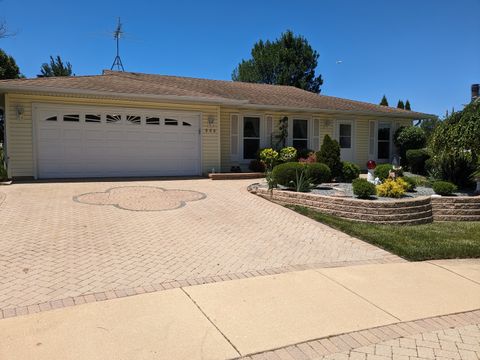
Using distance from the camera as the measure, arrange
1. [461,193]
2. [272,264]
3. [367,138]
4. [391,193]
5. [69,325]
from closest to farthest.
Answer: [69,325] → [272,264] → [391,193] → [461,193] → [367,138]

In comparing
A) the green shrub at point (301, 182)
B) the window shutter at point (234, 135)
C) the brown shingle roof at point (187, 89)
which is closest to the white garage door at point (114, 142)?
the brown shingle roof at point (187, 89)

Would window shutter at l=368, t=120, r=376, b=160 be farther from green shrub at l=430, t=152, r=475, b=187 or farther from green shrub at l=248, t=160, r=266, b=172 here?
green shrub at l=430, t=152, r=475, b=187

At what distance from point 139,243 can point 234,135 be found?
10.6 meters

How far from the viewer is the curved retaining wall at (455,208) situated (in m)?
9.71

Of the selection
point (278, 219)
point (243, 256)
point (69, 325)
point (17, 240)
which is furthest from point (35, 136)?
point (69, 325)

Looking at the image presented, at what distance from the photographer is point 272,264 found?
18.3 ft

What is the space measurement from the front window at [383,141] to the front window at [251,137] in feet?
22.6

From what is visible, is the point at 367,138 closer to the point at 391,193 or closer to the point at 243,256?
the point at 391,193

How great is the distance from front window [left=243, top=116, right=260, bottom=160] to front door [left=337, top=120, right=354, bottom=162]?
14.3ft

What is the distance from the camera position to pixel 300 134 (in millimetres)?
17844

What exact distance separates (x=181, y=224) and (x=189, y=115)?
778cm

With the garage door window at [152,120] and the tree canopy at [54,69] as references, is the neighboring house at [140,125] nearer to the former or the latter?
the garage door window at [152,120]

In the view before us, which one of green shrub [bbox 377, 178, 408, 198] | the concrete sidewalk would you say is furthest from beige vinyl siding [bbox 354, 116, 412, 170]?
the concrete sidewalk

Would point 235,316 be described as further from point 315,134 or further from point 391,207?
point 315,134
